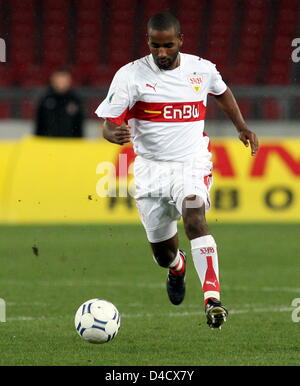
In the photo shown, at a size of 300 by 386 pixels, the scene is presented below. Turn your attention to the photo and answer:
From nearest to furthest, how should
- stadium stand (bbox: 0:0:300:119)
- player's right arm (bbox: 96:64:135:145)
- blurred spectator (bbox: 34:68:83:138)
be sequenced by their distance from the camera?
player's right arm (bbox: 96:64:135:145) → blurred spectator (bbox: 34:68:83:138) → stadium stand (bbox: 0:0:300:119)

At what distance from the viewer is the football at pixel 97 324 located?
6824mm

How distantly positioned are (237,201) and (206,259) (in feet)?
24.8

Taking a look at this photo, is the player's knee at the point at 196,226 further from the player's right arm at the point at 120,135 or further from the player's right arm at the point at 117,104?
the player's right arm at the point at 117,104

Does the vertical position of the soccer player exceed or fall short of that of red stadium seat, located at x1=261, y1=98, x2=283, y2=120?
it exceeds it

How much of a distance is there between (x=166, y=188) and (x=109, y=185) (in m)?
7.00

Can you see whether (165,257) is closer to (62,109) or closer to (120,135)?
(120,135)

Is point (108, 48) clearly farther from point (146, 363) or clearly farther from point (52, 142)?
point (146, 363)

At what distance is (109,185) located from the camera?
14688 mm

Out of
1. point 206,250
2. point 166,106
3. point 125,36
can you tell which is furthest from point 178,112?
point 125,36

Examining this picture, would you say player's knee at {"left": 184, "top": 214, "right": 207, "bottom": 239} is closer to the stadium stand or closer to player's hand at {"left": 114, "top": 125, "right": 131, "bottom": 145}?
player's hand at {"left": 114, "top": 125, "right": 131, "bottom": 145}

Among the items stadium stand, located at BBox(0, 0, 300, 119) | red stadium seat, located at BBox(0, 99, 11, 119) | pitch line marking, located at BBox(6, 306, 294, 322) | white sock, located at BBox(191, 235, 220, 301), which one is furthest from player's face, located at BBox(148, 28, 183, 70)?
stadium stand, located at BBox(0, 0, 300, 119)

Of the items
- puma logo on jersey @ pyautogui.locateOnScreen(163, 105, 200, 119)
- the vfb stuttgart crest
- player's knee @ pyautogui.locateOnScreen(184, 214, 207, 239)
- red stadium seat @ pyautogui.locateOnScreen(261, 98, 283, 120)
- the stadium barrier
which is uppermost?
the vfb stuttgart crest

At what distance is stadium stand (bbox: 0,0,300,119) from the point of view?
22.6m
